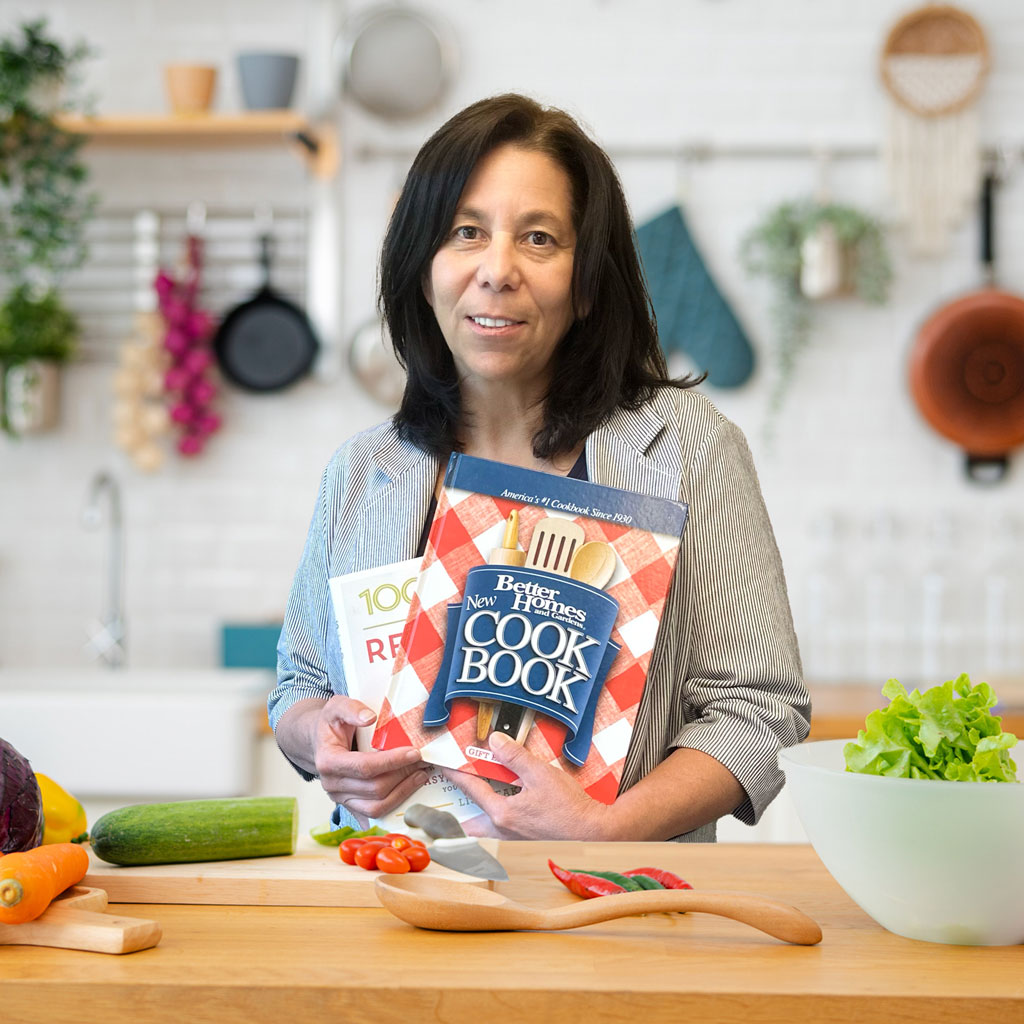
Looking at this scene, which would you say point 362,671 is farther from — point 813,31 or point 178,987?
point 813,31

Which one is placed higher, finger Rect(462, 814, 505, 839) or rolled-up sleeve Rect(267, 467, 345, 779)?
rolled-up sleeve Rect(267, 467, 345, 779)

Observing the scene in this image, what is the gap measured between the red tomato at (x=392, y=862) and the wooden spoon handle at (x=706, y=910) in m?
0.15

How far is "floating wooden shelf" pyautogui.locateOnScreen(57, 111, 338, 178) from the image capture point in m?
3.22

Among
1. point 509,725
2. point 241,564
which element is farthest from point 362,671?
point 241,564

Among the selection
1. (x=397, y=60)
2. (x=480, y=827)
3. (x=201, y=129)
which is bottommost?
(x=480, y=827)

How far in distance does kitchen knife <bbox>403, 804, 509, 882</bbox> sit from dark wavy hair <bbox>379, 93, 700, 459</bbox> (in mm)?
485

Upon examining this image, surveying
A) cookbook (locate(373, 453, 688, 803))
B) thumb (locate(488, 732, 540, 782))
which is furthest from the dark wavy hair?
thumb (locate(488, 732, 540, 782))

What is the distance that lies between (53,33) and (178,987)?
3194 millimetres

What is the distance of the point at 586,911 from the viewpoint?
91cm

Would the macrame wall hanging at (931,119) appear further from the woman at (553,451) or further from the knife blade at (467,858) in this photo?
the knife blade at (467,858)

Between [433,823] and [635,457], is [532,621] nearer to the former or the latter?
[433,823]

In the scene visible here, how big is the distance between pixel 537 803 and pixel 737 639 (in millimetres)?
291

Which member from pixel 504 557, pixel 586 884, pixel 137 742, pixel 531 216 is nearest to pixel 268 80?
pixel 137 742

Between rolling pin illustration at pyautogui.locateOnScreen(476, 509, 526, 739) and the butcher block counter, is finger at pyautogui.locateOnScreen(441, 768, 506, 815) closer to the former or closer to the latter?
rolling pin illustration at pyautogui.locateOnScreen(476, 509, 526, 739)
